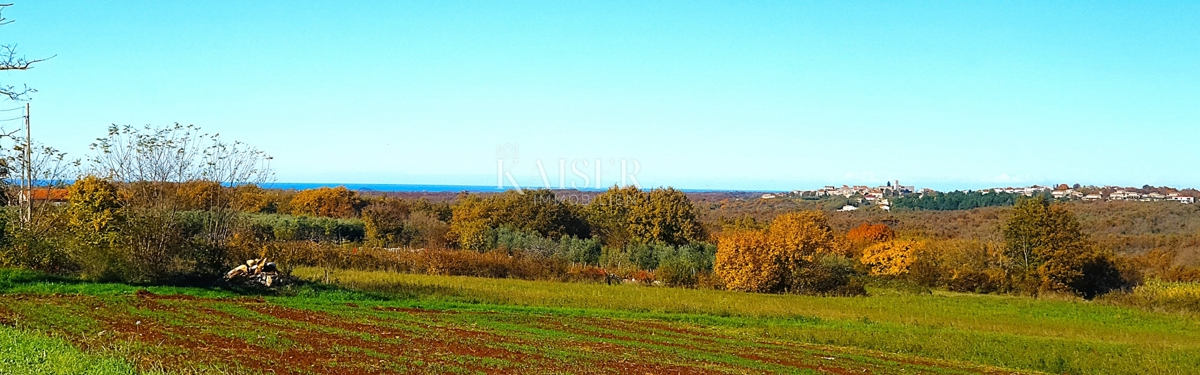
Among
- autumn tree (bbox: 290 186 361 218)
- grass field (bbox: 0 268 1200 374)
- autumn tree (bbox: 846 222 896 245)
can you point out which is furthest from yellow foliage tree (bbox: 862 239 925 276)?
autumn tree (bbox: 290 186 361 218)

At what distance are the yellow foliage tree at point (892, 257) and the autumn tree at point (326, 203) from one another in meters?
41.4

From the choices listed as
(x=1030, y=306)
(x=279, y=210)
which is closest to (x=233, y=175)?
(x=1030, y=306)

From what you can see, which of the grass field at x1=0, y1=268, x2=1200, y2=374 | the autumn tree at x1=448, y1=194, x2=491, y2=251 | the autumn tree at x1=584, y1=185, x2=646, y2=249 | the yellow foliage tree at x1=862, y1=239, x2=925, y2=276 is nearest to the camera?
the grass field at x1=0, y1=268, x2=1200, y2=374

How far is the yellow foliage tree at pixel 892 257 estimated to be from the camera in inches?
1970

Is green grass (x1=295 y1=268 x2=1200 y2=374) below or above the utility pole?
below

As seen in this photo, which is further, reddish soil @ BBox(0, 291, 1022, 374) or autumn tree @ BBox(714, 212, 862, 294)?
autumn tree @ BBox(714, 212, 862, 294)

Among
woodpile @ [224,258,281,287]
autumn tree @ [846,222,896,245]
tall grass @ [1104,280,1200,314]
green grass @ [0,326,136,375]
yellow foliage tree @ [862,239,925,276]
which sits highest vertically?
green grass @ [0,326,136,375]

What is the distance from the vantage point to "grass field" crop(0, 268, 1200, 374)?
12844mm

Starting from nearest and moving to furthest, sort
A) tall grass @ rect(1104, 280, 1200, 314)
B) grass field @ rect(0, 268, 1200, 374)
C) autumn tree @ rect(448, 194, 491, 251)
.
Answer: grass field @ rect(0, 268, 1200, 374), tall grass @ rect(1104, 280, 1200, 314), autumn tree @ rect(448, 194, 491, 251)

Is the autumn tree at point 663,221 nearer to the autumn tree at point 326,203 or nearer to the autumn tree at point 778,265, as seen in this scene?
the autumn tree at point 778,265

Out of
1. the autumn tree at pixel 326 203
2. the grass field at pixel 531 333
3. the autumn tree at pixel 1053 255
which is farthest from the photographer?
the autumn tree at pixel 326 203

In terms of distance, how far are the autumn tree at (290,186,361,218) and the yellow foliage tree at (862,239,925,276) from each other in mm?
41442

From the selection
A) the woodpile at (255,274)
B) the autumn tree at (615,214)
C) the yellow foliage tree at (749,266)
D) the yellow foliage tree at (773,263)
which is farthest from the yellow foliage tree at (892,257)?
the woodpile at (255,274)

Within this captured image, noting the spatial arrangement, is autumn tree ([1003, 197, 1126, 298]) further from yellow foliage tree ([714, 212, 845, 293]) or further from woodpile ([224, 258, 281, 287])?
woodpile ([224, 258, 281, 287])
